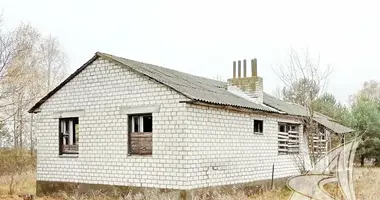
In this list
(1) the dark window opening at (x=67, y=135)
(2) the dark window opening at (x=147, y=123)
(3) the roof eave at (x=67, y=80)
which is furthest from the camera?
(1) the dark window opening at (x=67, y=135)

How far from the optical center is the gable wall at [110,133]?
536 inches

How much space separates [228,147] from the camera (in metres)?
15.3

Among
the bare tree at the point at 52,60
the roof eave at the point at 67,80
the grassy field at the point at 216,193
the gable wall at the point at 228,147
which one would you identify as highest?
the bare tree at the point at 52,60

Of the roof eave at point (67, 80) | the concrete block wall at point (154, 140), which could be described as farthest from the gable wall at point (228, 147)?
the roof eave at point (67, 80)

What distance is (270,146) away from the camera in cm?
1798

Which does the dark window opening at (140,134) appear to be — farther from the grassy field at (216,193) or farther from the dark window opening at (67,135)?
the dark window opening at (67,135)

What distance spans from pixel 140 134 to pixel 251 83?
6189 millimetres

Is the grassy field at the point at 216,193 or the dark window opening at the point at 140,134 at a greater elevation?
the dark window opening at the point at 140,134

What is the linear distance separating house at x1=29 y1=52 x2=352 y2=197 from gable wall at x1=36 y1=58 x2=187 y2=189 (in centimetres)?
3

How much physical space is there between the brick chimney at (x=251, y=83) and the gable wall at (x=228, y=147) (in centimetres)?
111

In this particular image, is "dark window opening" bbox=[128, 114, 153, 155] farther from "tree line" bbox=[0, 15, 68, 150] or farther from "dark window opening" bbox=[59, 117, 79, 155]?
"tree line" bbox=[0, 15, 68, 150]

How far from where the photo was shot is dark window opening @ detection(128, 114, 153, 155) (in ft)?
46.7

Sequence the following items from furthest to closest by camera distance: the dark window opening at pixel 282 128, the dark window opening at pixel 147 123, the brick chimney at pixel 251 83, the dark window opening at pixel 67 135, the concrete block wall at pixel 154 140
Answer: the dark window opening at pixel 282 128 < the brick chimney at pixel 251 83 < the dark window opening at pixel 67 135 < the dark window opening at pixel 147 123 < the concrete block wall at pixel 154 140

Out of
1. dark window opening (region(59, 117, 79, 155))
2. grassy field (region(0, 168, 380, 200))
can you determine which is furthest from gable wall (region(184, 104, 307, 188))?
dark window opening (region(59, 117, 79, 155))
